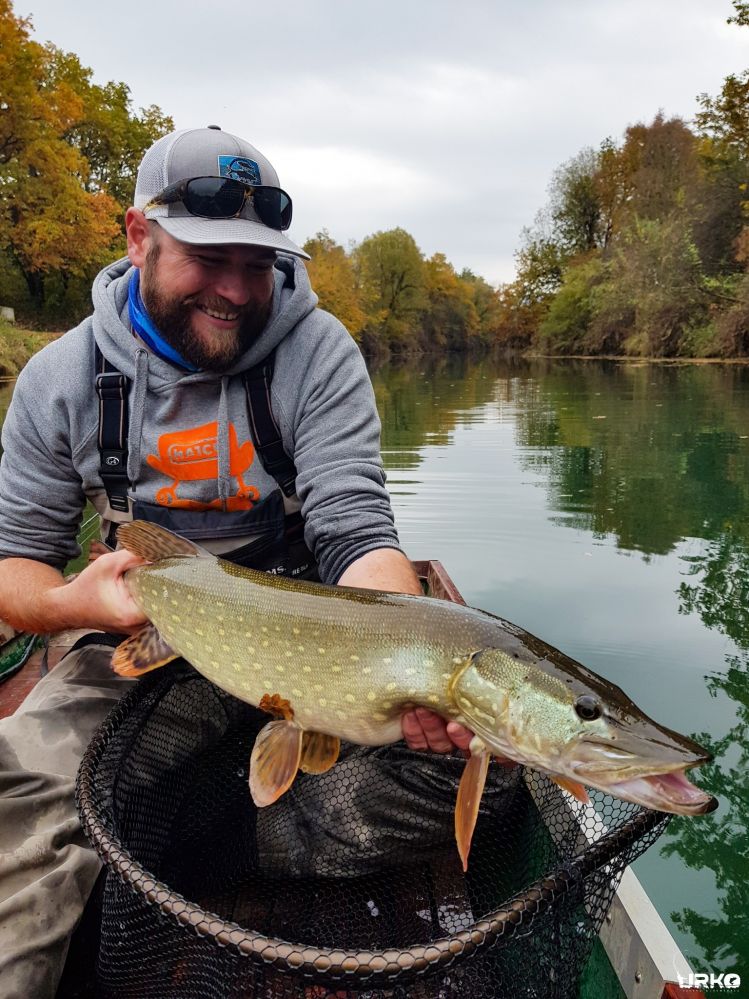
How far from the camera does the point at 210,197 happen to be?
189 centimetres

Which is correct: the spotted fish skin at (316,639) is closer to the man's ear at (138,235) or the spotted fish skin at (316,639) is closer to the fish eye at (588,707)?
the fish eye at (588,707)

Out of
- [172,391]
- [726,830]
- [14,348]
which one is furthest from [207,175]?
[14,348]

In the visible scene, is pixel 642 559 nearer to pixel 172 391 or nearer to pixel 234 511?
pixel 234 511

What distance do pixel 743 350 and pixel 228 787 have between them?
25459 mm

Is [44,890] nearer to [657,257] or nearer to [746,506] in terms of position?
[746,506]

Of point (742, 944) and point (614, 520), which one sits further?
point (614, 520)

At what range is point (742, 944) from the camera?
6.68ft

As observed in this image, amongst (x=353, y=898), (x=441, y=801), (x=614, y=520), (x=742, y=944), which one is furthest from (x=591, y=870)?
(x=614, y=520)

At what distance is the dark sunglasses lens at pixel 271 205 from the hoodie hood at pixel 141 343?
21cm

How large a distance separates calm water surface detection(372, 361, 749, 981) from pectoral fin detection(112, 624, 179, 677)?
5.39 feet

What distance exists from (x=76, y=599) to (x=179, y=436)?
498 mm

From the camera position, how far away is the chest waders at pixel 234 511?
199cm

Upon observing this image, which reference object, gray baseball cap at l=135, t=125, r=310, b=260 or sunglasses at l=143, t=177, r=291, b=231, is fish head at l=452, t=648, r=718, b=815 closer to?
gray baseball cap at l=135, t=125, r=310, b=260

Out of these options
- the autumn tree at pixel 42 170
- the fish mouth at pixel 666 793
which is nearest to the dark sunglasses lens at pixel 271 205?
the fish mouth at pixel 666 793
